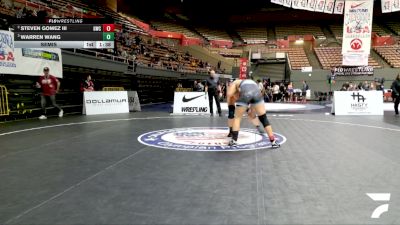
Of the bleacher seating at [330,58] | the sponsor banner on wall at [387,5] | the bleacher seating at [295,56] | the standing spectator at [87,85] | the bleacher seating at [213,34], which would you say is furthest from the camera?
the bleacher seating at [213,34]

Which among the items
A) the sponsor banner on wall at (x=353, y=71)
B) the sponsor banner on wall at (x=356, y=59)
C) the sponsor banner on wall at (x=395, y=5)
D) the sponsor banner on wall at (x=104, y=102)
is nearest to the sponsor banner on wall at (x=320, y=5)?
the sponsor banner on wall at (x=395, y=5)

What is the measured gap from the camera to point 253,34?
45781 millimetres

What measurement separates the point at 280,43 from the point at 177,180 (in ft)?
124

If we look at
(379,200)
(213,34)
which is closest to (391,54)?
(213,34)

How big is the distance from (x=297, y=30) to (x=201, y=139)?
136ft

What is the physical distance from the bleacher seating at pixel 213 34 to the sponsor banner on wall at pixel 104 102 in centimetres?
3138

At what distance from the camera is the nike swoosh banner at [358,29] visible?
14.7 metres

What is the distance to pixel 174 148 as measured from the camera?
19.7ft

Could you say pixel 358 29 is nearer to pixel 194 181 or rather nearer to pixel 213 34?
pixel 194 181

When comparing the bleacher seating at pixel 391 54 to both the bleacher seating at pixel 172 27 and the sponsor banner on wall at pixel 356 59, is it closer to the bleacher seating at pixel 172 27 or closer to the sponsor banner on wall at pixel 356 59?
the sponsor banner on wall at pixel 356 59

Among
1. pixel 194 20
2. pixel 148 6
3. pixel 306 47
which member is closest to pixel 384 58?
pixel 306 47

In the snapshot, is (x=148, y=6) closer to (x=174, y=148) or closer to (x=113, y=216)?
(x=174, y=148)

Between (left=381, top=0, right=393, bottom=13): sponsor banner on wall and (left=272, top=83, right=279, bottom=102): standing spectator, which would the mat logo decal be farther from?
(left=272, top=83, right=279, bottom=102): standing spectator

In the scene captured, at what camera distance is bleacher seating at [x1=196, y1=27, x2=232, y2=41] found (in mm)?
45106
